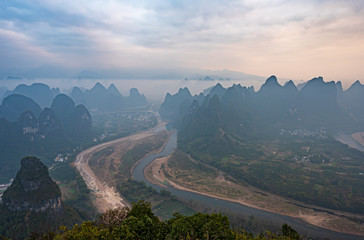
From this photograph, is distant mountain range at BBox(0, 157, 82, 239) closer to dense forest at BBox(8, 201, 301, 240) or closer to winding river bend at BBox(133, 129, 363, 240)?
dense forest at BBox(8, 201, 301, 240)

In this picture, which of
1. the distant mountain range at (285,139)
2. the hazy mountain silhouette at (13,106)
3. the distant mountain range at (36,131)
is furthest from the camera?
the hazy mountain silhouette at (13,106)

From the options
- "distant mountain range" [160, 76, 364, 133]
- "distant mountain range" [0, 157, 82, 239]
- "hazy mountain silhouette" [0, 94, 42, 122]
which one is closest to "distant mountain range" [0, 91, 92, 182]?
"hazy mountain silhouette" [0, 94, 42, 122]

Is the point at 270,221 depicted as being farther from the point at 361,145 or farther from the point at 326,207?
the point at 361,145

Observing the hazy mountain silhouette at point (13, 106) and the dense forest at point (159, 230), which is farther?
the hazy mountain silhouette at point (13, 106)

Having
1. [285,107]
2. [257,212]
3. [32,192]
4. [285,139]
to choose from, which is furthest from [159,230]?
[285,107]

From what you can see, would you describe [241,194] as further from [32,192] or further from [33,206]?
[32,192]

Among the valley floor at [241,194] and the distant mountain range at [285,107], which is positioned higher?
the distant mountain range at [285,107]

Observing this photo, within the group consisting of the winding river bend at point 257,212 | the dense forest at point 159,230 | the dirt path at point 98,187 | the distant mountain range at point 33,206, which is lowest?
the dirt path at point 98,187

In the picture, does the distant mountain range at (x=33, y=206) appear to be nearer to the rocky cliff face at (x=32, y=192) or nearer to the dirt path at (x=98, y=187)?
the rocky cliff face at (x=32, y=192)

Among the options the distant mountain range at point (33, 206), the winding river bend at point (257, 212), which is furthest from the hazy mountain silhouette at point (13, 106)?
the distant mountain range at point (33, 206)

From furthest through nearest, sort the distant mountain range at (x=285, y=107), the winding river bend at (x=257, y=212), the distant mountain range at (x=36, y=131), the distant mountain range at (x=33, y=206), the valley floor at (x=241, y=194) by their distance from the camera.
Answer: the distant mountain range at (x=285, y=107) → the distant mountain range at (x=36, y=131) → the valley floor at (x=241, y=194) → the winding river bend at (x=257, y=212) → the distant mountain range at (x=33, y=206)
